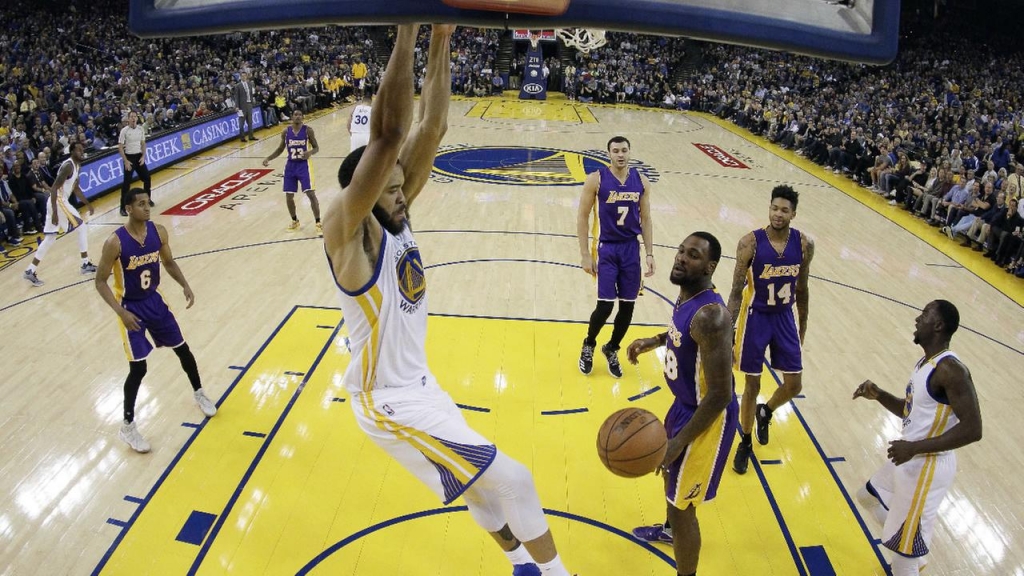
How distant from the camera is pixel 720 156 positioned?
16.6m

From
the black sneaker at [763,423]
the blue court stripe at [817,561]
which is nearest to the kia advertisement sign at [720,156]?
the black sneaker at [763,423]

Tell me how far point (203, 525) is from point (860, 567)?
369 centimetres

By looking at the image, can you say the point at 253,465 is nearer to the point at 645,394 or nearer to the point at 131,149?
the point at 645,394

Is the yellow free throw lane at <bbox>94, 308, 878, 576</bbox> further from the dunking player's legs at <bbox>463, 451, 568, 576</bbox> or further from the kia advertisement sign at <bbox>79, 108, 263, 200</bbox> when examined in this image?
the kia advertisement sign at <bbox>79, 108, 263, 200</bbox>

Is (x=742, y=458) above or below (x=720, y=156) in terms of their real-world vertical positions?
below

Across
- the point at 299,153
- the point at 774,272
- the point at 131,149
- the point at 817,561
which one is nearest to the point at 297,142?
the point at 299,153

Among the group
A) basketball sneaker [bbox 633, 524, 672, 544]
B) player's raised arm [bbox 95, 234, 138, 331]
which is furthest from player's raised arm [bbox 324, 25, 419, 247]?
player's raised arm [bbox 95, 234, 138, 331]

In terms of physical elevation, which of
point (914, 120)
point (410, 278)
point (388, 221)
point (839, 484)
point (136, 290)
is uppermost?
point (914, 120)

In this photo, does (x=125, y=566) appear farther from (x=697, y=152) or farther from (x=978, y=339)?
(x=697, y=152)

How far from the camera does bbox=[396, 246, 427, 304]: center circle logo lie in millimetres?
2752

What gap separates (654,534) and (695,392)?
1.15m

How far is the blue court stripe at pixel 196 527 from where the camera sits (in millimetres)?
3809

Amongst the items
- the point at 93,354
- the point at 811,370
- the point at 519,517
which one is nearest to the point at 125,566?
the point at 519,517

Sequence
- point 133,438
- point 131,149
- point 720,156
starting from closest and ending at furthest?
point 133,438, point 131,149, point 720,156
